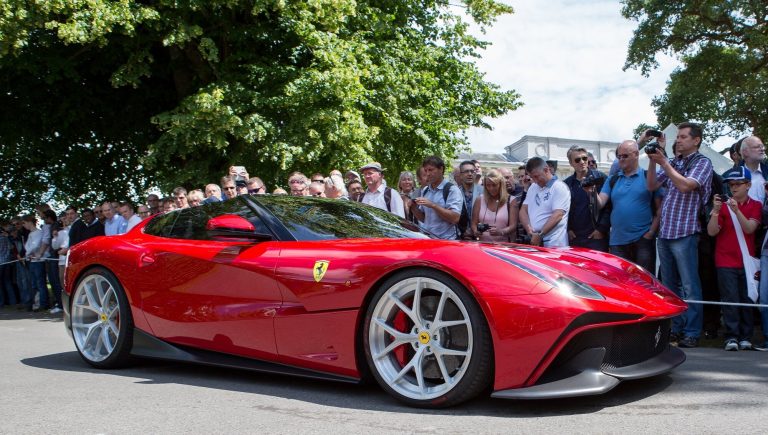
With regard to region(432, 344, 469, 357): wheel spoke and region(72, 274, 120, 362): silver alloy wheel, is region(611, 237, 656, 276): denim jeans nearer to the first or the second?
region(432, 344, 469, 357): wheel spoke

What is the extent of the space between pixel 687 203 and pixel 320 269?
366 centimetres

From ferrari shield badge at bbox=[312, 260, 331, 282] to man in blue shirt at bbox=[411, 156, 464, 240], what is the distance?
3028 millimetres

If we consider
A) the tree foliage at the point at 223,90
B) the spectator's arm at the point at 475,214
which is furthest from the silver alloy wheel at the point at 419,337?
the tree foliage at the point at 223,90

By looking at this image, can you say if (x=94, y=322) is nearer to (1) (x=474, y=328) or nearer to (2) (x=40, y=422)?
(2) (x=40, y=422)

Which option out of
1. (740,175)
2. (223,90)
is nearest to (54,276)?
(223,90)

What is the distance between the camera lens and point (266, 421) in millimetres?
3641

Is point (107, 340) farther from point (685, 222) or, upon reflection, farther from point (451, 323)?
point (685, 222)

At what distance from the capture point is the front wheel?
12.1ft

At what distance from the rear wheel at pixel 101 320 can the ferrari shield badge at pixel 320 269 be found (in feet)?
6.17

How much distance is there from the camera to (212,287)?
473cm

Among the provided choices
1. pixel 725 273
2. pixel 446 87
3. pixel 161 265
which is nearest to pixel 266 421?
pixel 161 265

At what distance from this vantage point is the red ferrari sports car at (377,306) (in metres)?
3.56

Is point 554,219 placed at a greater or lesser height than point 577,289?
greater

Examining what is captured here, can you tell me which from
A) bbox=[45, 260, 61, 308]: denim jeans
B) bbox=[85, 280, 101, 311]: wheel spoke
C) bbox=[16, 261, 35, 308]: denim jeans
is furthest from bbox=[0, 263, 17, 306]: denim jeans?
bbox=[85, 280, 101, 311]: wheel spoke
